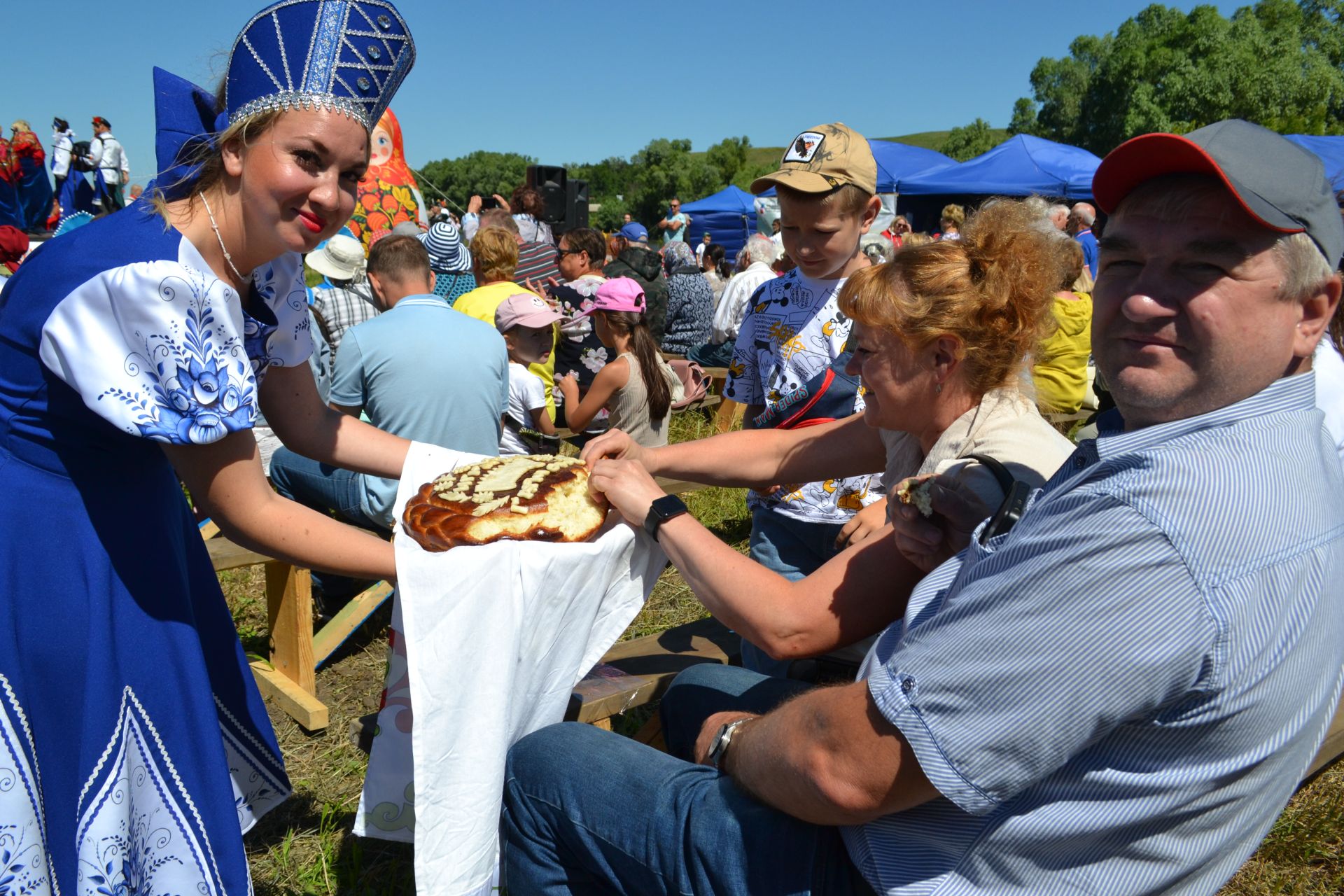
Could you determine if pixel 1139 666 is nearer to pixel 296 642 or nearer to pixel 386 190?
pixel 296 642

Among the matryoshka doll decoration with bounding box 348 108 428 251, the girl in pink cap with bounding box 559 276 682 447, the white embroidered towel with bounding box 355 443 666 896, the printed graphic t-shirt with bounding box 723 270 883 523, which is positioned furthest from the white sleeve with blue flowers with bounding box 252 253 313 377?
the matryoshka doll decoration with bounding box 348 108 428 251

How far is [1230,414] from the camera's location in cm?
120

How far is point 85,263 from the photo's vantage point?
1.40m

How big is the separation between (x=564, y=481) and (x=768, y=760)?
80cm

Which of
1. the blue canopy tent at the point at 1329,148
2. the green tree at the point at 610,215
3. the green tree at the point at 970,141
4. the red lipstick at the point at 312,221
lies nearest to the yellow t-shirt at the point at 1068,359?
the red lipstick at the point at 312,221

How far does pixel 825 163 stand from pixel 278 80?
1929 millimetres

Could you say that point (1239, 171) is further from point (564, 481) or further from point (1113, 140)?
point (1113, 140)

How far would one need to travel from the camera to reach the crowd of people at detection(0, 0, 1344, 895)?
1114 millimetres

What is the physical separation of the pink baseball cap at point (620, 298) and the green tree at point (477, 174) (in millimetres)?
41614

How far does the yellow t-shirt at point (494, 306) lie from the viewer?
210 inches

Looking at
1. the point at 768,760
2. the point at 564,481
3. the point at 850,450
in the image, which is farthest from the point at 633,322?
the point at 768,760

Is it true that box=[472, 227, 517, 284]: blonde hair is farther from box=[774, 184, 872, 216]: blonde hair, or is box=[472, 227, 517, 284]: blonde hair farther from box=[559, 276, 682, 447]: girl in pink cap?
box=[774, 184, 872, 216]: blonde hair

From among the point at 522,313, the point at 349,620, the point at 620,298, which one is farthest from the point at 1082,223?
the point at 349,620

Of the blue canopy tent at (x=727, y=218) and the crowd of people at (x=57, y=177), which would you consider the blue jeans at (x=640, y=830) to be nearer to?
the crowd of people at (x=57, y=177)
